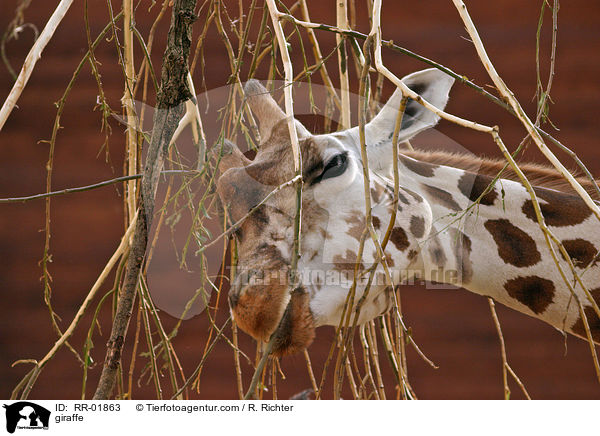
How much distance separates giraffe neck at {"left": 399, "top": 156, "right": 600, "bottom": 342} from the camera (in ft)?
3.43

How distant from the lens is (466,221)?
1062 millimetres

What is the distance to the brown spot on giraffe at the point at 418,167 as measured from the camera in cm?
109

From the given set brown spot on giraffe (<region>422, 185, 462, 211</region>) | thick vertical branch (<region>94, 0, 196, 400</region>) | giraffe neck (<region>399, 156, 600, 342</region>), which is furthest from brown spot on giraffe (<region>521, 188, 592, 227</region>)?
thick vertical branch (<region>94, 0, 196, 400</region>)

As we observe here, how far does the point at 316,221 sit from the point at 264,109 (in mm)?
232

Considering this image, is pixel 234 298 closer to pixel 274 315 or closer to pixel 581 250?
pixel 274 315

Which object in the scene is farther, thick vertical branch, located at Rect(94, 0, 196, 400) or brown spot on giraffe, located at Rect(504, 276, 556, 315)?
brown spot on giraffe, located at Rect(504, 276, 556, 315)

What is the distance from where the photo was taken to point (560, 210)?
108cm

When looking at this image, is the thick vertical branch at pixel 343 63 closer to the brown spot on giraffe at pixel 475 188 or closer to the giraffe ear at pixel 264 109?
the giraffe ear at pixel 264 109

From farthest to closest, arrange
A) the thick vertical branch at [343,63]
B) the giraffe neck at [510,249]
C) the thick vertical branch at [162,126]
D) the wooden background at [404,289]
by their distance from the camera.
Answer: the wooden background at [404,289], the giraffe neck at [510,249], the thick vertical branch at [343,63], the thick vertical branch at [162,126]

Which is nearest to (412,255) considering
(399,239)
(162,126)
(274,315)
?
(399,239)

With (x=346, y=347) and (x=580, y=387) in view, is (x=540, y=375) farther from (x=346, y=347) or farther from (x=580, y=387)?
(x=346, y=347)
